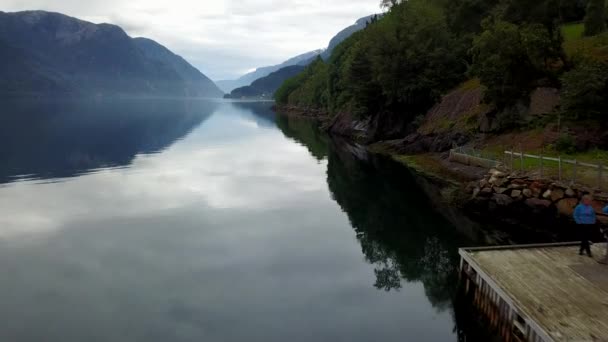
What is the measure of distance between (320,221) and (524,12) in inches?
1889

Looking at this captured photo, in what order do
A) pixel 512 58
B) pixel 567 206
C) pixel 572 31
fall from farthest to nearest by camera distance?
pixel 572 31 < pixel 512 58 < pixel 567 206

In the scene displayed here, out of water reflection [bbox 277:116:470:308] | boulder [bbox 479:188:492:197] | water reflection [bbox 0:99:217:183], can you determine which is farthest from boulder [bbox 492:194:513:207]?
water reflection [bbox 0:99:217:183]

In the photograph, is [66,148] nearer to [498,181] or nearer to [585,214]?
[498,181]

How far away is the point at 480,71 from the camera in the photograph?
166 feet

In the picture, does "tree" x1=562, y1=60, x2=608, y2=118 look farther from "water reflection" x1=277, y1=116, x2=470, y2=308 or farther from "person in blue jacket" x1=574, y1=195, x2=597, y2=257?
"person in blue jacket" x1=574, y1=195, x2=597, y2=257

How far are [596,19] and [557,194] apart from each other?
3874 centimetres

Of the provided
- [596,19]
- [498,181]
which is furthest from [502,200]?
[596,19]

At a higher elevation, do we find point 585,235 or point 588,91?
point 588,91

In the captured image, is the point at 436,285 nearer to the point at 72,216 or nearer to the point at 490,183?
the point at 490,183

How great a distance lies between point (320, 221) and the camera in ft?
113

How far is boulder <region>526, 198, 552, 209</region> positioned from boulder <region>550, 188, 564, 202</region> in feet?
1.34

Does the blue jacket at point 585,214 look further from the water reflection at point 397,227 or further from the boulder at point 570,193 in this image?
the boulder at point 570,193

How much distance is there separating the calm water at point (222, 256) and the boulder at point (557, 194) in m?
6.75

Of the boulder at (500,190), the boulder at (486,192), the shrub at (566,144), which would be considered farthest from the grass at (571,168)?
the boulder at (486,192)
